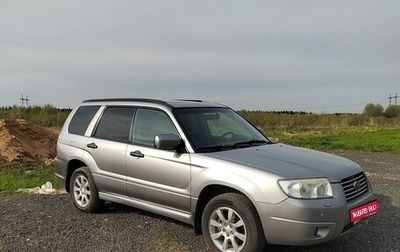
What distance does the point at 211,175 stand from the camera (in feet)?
14.8

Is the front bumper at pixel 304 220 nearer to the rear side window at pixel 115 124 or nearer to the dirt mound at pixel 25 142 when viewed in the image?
the rear side window at pixel 115 124

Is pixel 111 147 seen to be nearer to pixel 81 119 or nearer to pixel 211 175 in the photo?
pixel 81 119

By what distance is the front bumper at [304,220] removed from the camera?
13.0 feet

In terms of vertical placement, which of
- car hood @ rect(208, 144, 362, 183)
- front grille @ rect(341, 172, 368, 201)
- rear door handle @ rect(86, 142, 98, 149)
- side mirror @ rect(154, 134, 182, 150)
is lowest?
front grille @ rect(341, 172, 368, 201)

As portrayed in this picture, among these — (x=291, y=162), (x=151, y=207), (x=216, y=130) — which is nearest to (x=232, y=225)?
(x=291, y=162)

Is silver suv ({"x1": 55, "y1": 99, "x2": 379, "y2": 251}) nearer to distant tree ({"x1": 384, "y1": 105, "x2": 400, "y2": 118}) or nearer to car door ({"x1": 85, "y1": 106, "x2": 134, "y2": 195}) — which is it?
car door ({"x1": 85, "y1": 106, "x2": 134, "y2": 195})

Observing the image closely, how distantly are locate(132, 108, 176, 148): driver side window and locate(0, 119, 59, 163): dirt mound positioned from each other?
933 cm

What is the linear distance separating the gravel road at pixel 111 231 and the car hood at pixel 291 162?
3.26ft

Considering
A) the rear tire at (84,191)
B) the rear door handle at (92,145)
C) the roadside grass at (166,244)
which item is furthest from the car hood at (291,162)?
the rear tire at (84,191)

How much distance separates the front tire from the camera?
4.16 meters

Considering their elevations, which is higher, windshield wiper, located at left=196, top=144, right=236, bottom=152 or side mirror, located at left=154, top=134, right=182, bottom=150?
side mirror, located at left=154, top=134, right=182, bottom=150

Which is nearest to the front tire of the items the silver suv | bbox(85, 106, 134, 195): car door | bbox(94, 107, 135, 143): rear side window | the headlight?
the silver suv

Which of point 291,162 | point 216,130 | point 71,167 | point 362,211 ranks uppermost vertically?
point 216,130

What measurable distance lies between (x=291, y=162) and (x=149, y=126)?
6.65 feet
